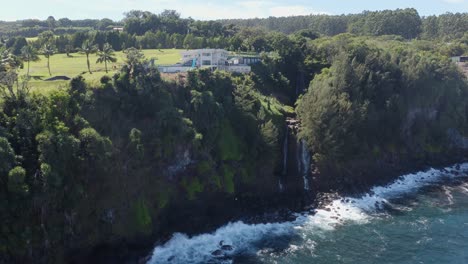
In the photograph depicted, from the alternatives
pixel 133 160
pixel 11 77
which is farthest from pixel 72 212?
pixel 11 77

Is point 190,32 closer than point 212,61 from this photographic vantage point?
No

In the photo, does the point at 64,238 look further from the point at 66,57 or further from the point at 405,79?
the point at 405,79

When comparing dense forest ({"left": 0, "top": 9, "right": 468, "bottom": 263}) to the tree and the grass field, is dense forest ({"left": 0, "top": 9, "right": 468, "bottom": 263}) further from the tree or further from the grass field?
the tree

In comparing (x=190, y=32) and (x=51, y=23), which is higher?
(x=51, y=23)

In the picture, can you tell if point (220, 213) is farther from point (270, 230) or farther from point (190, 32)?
point (190, 32)

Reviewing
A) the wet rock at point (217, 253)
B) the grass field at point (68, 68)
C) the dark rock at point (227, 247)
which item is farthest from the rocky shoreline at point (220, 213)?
the grass field at point (68, 68)

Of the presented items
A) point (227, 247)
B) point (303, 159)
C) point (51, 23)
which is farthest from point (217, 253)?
point (51, 23)
